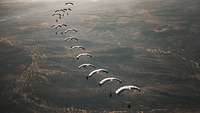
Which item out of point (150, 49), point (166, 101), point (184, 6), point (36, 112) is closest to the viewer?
point (36, 112)

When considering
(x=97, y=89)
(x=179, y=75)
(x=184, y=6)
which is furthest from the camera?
(x=184, y=6)

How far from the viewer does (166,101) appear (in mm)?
62250

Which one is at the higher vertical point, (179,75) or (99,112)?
(179,75)

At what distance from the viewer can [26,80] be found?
70.4m

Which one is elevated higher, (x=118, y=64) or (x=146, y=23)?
(x=146, y=23)

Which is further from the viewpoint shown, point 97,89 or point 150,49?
point 150,49

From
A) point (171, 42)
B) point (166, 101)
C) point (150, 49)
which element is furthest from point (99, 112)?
point (171, 42)

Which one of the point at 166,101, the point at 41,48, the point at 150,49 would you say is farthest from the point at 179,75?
the point at 41,48

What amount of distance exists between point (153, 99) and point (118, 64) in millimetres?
20646

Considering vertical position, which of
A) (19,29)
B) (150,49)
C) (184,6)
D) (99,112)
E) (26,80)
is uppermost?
(184,6)

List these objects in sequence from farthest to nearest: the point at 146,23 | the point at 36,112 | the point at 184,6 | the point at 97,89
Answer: the point at 184,6
the point at 146,23
the point at 97,89
the point at 36,112

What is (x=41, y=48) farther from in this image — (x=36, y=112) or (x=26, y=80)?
(x=36, y=112)

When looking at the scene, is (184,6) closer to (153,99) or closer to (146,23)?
(146,23)

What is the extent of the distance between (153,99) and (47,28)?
6372 cm
